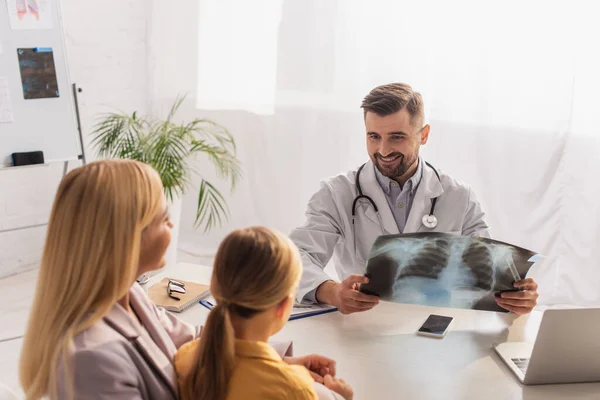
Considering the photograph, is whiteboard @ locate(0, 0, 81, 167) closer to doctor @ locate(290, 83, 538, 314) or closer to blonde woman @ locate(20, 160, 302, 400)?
doctor @ locate(290, 83, 538, 314)

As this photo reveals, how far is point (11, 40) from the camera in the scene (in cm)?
280

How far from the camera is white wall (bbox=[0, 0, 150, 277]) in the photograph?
369cm

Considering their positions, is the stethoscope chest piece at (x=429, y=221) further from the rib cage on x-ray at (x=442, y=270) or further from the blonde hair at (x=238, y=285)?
the blonde hair at (x=238, y=285)

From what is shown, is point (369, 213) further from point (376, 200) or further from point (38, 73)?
point (38, 73)

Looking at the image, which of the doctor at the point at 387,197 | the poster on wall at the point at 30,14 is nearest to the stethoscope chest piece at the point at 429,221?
the doctor at the point at 387,197

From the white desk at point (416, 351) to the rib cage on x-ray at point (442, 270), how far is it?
0.07 metres

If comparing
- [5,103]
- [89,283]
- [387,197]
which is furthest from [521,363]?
[5,103]

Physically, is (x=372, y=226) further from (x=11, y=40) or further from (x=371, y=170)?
(x=11, y=40)

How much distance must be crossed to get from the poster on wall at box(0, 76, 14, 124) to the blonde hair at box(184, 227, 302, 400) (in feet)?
7.03

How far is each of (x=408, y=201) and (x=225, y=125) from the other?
2.18 m

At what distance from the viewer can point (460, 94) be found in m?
3.31

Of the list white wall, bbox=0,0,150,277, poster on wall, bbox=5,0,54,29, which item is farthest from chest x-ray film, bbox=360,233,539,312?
white wall, bbox=0,0,150,277

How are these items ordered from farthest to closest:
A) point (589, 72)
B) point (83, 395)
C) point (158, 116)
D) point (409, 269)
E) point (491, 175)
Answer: point (158, 116), point (491, 175), point (589, 72), point (409, 269), point (83, 395)

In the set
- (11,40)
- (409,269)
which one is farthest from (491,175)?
(11,40)
